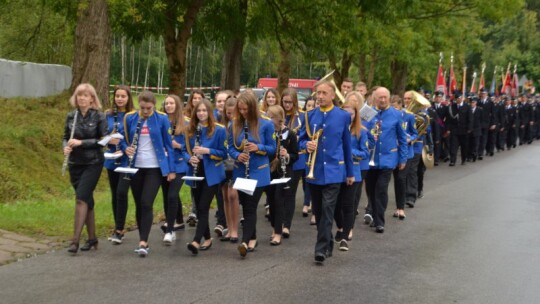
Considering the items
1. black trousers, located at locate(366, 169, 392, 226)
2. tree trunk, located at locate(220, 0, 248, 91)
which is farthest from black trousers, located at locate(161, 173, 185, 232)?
tree trunk, located at locate(220, 0, 248, 91)

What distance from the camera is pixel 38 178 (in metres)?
13.3

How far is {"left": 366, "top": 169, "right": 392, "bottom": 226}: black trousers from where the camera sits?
1101cm

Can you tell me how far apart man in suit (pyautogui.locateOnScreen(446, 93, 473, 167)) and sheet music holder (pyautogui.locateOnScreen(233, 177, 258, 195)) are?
14.7m

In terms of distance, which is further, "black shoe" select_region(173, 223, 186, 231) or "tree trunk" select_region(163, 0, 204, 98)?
"tree trunk" select_region(163, 0, 204, 98)

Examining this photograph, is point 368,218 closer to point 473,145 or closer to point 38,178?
point 38,178

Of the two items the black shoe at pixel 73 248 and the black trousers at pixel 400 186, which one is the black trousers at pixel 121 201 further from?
the black trousers at pixel 400 186

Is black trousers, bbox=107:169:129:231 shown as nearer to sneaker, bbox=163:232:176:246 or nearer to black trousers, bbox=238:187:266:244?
sneaker, bbox=163:232:176:246

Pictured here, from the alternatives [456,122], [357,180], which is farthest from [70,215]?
[456,122]

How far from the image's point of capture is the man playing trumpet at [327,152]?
29.0 ft

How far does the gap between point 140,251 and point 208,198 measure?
0.95 m

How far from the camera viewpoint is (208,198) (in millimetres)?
9195

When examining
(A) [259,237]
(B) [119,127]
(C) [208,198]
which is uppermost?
(B) [119,127]

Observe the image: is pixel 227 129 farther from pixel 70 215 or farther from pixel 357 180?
pixel 70 215

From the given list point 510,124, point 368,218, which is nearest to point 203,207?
point 368,218
